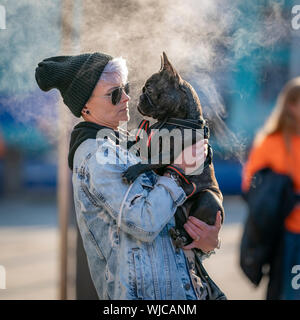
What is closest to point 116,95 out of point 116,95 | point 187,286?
point 116,95

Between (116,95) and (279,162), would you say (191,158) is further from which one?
(279,162)

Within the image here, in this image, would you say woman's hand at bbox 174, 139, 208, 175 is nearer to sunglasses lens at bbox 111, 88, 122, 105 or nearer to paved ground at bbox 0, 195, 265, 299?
sunglasses lens at bbox 111, 88, 122, 105

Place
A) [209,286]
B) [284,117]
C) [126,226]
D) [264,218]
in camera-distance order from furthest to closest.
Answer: [284,117] → [264,218] → [209,286] → [126,226]

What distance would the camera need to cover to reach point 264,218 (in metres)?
2.62

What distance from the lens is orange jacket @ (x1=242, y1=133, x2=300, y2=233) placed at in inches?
106

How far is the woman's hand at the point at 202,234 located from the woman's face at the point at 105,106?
559mm

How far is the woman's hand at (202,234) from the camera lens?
76.6 inches

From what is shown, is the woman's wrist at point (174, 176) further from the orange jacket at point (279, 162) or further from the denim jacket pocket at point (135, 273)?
the orange jacket at point (279, 162)

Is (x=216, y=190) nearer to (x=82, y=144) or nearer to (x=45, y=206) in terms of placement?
(x=82, y=144)

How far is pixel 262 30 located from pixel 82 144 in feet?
4.40

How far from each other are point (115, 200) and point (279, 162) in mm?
1328

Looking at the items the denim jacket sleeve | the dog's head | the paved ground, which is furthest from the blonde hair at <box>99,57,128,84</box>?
the paved ground

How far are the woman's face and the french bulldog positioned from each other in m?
0.16
